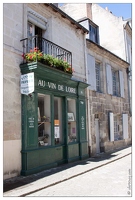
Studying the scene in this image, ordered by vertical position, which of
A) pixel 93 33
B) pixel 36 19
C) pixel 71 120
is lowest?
pixel 71 120

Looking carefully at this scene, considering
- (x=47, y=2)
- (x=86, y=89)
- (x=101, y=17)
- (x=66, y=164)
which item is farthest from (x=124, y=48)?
(x=66, y=164)

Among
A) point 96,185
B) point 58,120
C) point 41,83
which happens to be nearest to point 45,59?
point 41,83

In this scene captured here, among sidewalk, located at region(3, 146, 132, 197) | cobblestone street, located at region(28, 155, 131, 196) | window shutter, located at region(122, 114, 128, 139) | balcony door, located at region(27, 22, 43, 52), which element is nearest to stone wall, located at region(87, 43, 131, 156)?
window shutter, located at region(122, 114, 128, 139)

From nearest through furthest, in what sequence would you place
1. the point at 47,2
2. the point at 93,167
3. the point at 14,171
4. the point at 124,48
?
the point at 14,171
the point at 93,167
the point at 47,2
the point at 124,48

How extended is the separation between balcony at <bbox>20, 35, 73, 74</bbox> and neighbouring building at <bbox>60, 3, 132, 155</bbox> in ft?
8.51

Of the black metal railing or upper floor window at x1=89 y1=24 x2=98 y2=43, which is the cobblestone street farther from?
upper floor window at x1=89 y1=24 x2=98 y2=43

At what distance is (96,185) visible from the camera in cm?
511

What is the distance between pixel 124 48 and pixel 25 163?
39.6 feet

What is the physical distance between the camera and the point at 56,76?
7.34 metres

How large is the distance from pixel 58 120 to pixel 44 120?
2.70ft

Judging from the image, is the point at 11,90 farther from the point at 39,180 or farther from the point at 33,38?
the point at 39,180

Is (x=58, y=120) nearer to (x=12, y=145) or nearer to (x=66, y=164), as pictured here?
(x=66, y=164)

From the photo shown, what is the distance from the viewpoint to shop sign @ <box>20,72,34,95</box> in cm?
616

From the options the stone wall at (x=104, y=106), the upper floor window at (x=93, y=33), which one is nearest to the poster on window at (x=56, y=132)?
the stone wall at (x=104, y=106)
